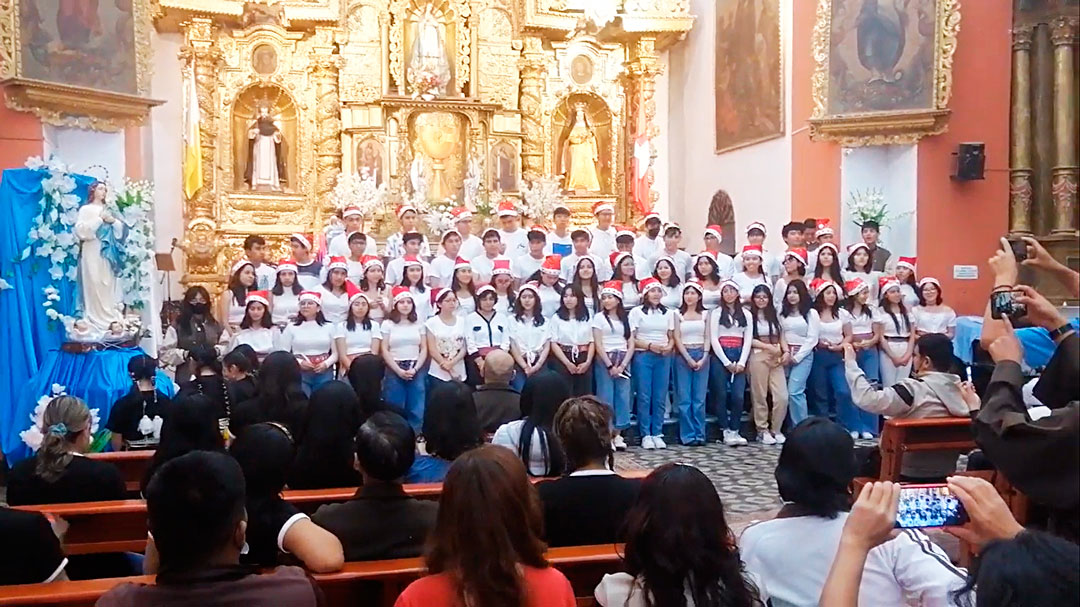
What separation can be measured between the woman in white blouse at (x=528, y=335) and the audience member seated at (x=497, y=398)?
2.97 meters

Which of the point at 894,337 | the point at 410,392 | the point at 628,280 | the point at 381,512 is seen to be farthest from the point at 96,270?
the point at 894,337

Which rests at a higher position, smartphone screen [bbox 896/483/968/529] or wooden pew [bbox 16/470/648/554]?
smartphone screen [bbox 896/483/968/529]

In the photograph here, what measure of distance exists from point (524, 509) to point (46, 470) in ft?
8.88

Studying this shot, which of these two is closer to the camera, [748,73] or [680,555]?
[680,555]

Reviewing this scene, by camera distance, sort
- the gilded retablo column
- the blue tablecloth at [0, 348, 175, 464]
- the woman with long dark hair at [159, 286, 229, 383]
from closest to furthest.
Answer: the blue tablecloth at [0, 348, 175, 464]
the woman with long dark hair at [159, 286, 229, 383]
the gilded retablo column

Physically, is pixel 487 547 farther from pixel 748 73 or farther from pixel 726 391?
pixel 748 73

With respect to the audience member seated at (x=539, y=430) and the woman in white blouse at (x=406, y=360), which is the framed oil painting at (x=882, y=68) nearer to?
the woman in white blouse at (x=406, y=360)

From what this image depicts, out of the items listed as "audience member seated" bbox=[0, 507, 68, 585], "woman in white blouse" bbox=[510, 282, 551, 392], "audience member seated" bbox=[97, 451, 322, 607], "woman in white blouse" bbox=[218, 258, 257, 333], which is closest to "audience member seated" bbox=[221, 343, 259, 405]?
"woman in white blouse" bbox=[218, 258, 257, 333]

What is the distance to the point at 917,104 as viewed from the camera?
11797 mm

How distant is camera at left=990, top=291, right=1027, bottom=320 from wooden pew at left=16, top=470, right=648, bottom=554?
178cm

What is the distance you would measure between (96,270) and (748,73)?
31.1 ft

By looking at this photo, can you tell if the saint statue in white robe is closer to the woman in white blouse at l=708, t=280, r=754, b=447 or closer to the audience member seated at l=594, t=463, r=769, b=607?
the woman in white blouse at l=708, t=280, r=754, b=447

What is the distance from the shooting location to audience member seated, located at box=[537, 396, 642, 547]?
137 inches

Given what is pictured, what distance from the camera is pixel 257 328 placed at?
8.62m
